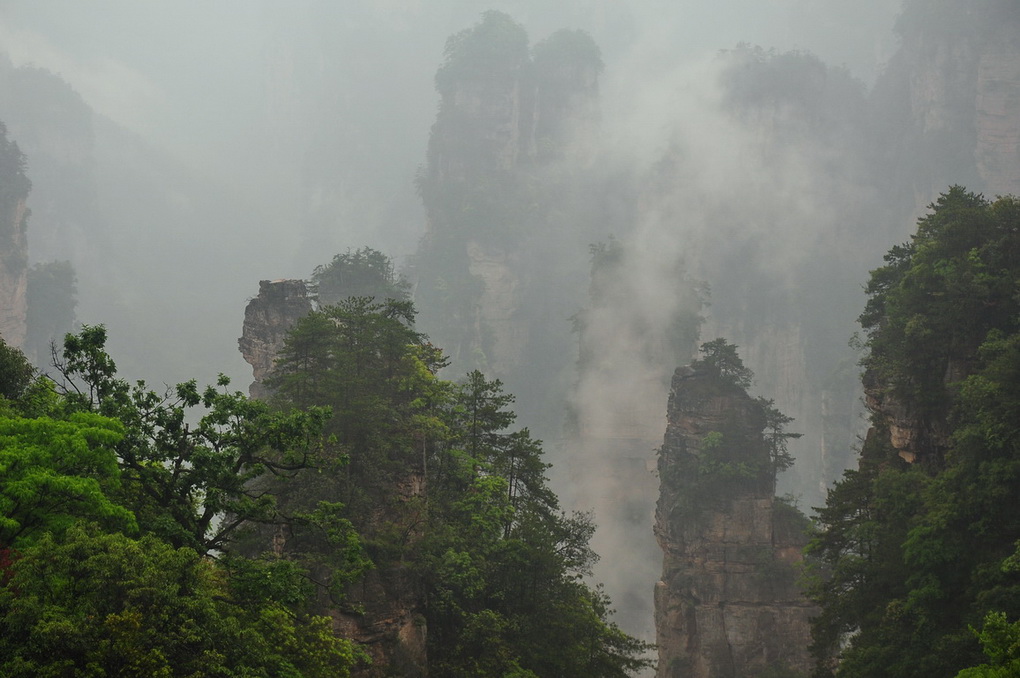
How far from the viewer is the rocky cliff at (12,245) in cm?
6262

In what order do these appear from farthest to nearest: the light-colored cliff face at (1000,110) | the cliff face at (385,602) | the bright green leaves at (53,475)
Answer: the light-colored cliff face at (1000,110), the cliff face at (385,602), the bright green leaves at (53,475)

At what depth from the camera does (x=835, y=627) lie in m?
23.8

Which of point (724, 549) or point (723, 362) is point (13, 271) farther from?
point (724, 549)

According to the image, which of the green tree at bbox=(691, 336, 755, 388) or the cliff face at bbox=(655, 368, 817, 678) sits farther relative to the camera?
the green tree at bbox=(691, 336, 755, 388)

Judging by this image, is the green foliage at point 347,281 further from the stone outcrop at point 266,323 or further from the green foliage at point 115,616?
the green foliage at point 115,616

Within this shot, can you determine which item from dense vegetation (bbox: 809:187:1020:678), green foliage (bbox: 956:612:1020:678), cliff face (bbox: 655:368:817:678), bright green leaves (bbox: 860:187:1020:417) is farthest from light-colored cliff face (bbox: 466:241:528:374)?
green foliage (bbox: 956:612:1020:678)

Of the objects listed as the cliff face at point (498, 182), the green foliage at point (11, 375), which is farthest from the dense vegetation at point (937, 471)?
the cliff face at point (498, 182)

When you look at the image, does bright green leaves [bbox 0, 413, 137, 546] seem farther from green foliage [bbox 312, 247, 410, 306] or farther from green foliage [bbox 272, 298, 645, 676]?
green foliage [bbox 312, 247, 410, 306]

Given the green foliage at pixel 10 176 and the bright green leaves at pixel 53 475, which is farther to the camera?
the green foliage at pixel 10 176

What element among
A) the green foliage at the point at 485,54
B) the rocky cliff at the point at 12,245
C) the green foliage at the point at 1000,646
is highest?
the green foliage at the point at 485,54

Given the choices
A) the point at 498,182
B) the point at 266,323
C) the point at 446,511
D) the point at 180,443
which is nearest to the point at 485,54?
the point at 498,182

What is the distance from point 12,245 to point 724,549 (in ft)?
199

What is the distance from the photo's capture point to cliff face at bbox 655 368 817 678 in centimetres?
3909

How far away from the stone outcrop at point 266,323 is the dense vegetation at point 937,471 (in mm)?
28128
